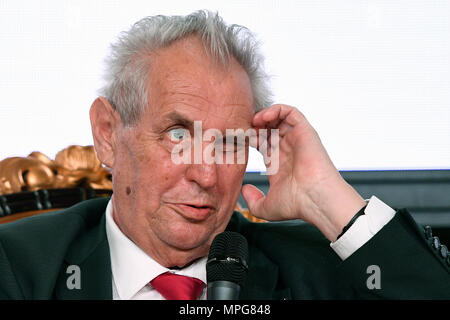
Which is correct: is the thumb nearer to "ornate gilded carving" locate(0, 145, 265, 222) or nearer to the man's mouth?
the man's mouth

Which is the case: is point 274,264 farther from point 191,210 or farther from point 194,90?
point 194,90

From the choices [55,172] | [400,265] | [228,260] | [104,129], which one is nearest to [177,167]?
[104,129]

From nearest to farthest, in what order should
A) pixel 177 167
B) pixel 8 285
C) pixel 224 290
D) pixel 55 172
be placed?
pixel 224 290, pixel 8 285, pixel 177 167, pixel 55 172

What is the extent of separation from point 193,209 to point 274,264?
35 cm

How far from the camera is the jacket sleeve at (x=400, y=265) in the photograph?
57.6 inches

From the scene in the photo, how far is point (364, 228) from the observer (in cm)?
152

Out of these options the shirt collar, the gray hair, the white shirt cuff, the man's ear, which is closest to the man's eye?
the gray hair

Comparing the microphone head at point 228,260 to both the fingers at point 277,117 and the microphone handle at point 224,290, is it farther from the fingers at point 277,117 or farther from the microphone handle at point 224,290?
the fingers at point 277,117

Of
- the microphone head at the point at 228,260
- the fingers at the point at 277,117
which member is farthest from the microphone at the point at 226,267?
the fingers at the point at 277,117

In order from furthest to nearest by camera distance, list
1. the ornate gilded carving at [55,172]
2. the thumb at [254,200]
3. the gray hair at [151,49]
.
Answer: the ornate gilded carving at [55,172]
the thumb at [254,200]
the gray hair at [151,49]

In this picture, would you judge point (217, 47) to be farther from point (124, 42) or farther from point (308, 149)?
point (308, 149)

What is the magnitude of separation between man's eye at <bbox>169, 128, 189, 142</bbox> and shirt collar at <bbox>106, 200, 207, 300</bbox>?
1.11 ft

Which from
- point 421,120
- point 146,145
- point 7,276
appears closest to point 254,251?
point 146,145

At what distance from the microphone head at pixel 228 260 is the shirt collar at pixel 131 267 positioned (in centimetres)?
41
